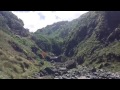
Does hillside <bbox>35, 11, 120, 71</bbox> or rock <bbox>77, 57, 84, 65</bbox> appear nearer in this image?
hillside <bbox>35, 11, 120, 71</bbox>

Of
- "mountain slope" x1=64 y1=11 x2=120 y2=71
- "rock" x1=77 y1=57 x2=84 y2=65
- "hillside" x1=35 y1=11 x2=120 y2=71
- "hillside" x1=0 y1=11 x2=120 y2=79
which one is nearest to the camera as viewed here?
"hillside" x1=0 y1=11 x2=120 y2=79

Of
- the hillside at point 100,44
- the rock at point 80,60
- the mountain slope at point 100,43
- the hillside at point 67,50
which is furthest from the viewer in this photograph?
the rock at point 80,60

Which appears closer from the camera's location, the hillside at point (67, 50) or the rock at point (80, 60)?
the hillside at point (67, 50)

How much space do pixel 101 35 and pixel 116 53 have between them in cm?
3225

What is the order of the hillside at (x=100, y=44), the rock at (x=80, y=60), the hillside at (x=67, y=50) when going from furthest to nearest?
the rock at (x=80, y=60), the hillside at (x=100, y=44), the hillside at (x=67, y=50)

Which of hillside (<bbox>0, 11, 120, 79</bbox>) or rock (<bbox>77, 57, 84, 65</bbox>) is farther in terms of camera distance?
rock (<bbox>77, 57, 84, 65</bbox>)

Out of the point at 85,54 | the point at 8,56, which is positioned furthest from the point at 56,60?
the point at 8,56

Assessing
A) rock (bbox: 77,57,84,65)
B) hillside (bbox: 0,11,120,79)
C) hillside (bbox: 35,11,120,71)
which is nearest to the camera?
hillside (bbox: 0,11,120,79)

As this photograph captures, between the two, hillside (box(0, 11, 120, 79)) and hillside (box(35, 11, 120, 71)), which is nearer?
hillside (box(0, 11, 120, 79))

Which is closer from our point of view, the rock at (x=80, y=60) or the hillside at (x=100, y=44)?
the hillside at (x=100, y=44)

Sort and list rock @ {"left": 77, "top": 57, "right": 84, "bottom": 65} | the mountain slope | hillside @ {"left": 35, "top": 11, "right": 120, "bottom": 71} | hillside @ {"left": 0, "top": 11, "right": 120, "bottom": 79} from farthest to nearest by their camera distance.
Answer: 1. rock @ {"left": 77, "top": 57, "right": 84, "bottom": 65}
2. the mountain slope
3. hillside @ {"left": 35, "top": 11, "right": 120, "bottom": 71}
4. hillside @ {"left": 0, "top": 11, "right": 120, "bottom": 79}

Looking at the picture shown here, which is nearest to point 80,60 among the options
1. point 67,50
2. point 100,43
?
point 100,43

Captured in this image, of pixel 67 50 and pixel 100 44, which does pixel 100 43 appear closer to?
pixel 100 44
